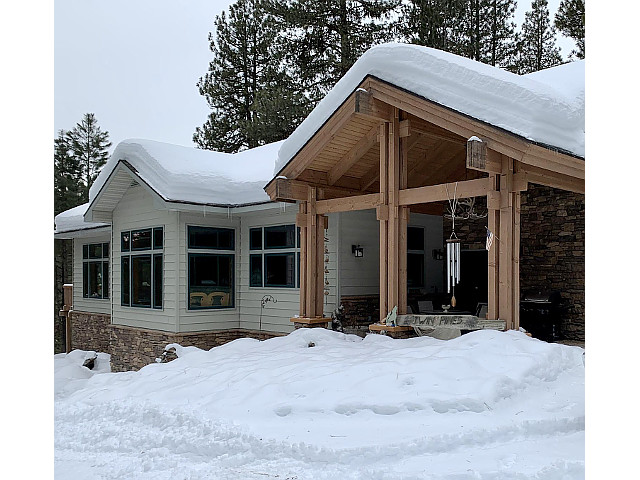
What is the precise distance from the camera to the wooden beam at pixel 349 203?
9.29 metres

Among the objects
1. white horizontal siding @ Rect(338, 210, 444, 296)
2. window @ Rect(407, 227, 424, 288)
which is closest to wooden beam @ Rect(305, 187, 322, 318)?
white horizontal siding @ Rect(338, 210, 444, 296)

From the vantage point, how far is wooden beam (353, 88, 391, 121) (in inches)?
339

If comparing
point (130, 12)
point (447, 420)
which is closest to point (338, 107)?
point (447, 420)

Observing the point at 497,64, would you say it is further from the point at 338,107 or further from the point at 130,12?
the point at 130,12

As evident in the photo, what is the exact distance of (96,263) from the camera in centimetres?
1731

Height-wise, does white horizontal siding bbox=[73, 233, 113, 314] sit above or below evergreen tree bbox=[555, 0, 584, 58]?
below

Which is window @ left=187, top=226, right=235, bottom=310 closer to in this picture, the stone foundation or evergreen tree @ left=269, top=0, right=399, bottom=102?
the stone foundation

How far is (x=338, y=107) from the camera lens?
9055 mm

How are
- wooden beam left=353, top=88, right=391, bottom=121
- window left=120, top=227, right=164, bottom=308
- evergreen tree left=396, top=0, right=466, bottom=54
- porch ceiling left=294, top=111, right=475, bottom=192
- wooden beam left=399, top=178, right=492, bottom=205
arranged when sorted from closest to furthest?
wooden beam left=399, top=178, right=492, bottom=205, wooden beam left=353, top=88, right=391, bottom=121, porch ceiling left=294, top=111, right=475, bottom=192, window left=120, top=227, right=164, bottom=308, evergreen tree left=396, top=0, right=466, bottom=54

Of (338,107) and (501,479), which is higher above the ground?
(338,107)

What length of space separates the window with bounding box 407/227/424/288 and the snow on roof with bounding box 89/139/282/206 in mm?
2988

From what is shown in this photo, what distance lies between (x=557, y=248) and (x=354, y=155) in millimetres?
3919

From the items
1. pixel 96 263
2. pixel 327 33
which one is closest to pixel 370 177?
pixel 96 263
